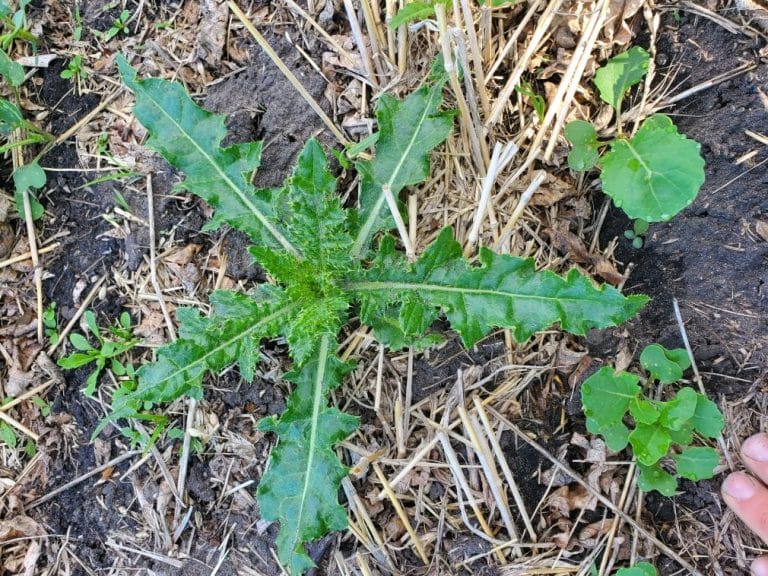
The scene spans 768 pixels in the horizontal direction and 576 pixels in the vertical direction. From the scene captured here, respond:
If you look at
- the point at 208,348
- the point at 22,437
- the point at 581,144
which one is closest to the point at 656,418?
the point at 581,144

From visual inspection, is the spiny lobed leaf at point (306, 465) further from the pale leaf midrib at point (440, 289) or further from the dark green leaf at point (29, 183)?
the dark green leaf at point (29, 183)

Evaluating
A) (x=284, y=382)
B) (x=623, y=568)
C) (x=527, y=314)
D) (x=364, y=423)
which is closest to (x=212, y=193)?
(x=284, y=382)

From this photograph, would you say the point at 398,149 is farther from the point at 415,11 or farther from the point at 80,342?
the point at 80,342

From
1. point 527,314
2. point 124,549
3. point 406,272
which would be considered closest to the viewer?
point 527,314

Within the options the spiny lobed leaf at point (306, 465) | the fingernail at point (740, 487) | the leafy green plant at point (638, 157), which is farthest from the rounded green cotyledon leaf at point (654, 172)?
the spiny lobed leaf at point (306, 465)

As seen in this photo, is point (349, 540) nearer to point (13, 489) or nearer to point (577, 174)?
point (13, 489)

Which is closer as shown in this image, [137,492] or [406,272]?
[406,272]
